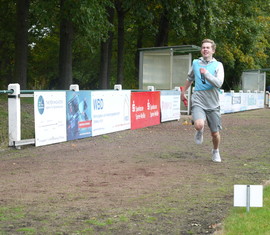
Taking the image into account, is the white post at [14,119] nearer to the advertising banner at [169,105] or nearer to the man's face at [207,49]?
the man's face at [207,49]

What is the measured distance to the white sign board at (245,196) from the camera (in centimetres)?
547

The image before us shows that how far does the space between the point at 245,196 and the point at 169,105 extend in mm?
16666

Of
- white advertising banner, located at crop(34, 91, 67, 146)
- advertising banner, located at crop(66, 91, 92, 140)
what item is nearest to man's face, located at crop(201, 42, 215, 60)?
white advertising banner, located at crop(34, 91, 67, 146)

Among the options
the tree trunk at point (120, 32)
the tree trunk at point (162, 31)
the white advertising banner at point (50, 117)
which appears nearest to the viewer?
the white advertising banner at point (50, 117)

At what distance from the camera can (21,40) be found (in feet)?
70.7

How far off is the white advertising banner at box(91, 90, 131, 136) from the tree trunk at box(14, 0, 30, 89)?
5762 mm

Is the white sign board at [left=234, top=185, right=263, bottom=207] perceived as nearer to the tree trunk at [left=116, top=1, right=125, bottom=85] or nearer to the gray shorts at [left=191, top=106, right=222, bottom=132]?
the gray shorts at [left=191, top=106, right=222, bottom=132]

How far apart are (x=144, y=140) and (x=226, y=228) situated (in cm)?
938

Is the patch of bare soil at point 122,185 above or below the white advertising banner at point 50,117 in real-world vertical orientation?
below

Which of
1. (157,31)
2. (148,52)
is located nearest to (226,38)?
(157,31)

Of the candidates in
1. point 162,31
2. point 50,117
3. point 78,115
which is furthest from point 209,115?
point 162,31

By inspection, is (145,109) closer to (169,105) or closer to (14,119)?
(169,105)

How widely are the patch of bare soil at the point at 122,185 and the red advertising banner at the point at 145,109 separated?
4.75 metres

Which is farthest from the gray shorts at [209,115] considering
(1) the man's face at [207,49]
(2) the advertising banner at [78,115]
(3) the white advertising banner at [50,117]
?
(2) the advertising banner at [78,115]
